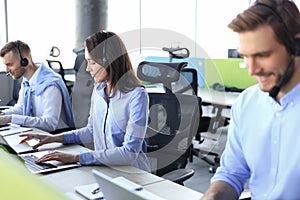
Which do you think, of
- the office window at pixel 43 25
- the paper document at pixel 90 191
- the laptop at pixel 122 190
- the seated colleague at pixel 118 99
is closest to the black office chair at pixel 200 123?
the seated colleague at pixel 118 99

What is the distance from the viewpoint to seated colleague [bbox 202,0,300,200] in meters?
1.08

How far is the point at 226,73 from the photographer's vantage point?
4391 millimetres

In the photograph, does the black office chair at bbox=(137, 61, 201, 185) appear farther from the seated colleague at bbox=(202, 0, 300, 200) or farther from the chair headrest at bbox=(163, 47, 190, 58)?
the chair headrest at bbox=(163, 47, 190, 58)

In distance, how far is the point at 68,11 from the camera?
18.9ft

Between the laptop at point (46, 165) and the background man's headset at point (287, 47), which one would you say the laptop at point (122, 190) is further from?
the laptop at point (46, 165)

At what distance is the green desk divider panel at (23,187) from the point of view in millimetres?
273

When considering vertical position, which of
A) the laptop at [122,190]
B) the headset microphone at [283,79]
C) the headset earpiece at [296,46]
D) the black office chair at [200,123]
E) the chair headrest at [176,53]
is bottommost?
the black office chair at [200,123]

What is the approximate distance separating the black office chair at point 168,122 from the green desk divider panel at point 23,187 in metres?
1.80

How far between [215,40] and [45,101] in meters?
4.50

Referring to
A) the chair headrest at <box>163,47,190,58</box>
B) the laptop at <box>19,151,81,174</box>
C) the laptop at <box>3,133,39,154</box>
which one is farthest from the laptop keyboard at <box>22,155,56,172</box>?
the chair headrest at <box>163,47,190,58</box>

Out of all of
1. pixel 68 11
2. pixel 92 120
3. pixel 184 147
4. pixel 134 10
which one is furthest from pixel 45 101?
pixel 134 10

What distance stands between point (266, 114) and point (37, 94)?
6.23 ft

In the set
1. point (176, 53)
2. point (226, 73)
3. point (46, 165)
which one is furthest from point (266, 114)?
point (176, 53)

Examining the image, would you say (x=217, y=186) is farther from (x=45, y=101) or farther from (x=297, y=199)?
(x=45, y=101)
